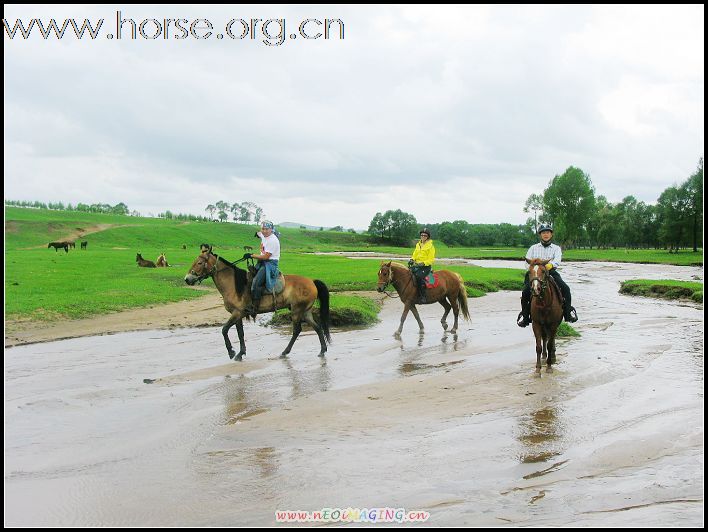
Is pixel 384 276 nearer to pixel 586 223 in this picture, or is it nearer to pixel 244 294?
pixel 244 294

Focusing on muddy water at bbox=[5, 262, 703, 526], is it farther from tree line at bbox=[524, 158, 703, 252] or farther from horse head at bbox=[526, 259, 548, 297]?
tree line at bbox=[524, 158, 703, 252]

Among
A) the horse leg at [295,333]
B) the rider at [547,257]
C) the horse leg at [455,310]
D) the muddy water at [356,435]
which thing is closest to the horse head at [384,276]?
the horse leg at [455,310]

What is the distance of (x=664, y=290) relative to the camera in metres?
28.0

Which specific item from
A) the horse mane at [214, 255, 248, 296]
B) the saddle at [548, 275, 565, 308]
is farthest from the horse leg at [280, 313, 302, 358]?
the saddle at [548, 275, 565, 308]

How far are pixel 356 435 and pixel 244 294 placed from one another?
6.71 metres

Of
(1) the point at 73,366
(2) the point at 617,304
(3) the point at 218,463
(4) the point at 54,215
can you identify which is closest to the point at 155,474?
(3) the point at 218,463

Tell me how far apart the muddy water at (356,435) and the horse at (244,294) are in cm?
71

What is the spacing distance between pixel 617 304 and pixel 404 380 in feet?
56.2

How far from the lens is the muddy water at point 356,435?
5.34 m

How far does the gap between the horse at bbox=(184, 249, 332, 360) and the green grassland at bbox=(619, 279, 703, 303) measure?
64.8 ft

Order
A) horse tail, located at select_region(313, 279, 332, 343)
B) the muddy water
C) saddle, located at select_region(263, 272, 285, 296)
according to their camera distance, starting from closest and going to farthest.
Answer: the muddy water → saddle, located at select_region(263, 272, 285, 296) → horse tail, located at select_region(313, 279, 332, 343)

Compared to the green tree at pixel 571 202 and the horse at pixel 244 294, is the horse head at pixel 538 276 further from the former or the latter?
the green tree at pixel 571 202

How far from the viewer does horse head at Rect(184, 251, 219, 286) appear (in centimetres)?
1291

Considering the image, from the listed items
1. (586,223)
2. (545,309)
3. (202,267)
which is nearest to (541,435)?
(545,309)
